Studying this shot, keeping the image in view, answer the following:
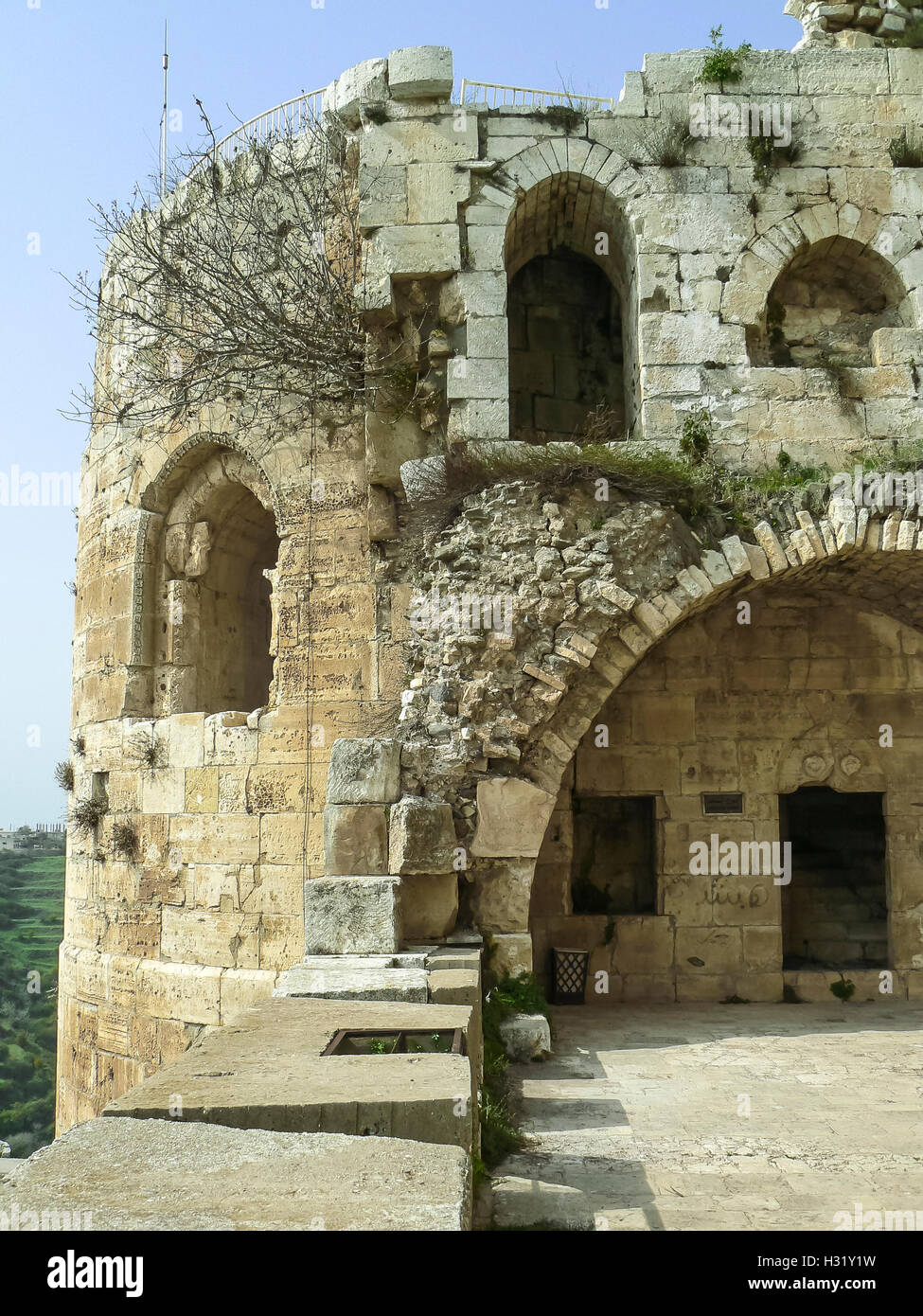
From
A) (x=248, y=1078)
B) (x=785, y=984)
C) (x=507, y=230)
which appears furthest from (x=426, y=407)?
(x=248, y=1078)

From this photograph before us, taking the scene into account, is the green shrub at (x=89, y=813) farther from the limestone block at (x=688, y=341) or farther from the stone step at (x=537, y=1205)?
the stone step at (x=537, y=1205)

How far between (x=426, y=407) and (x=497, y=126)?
2.25 meters

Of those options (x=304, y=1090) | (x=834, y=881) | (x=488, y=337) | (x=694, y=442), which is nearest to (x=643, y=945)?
(x=834, y=881)

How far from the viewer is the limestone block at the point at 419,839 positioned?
7.09 m

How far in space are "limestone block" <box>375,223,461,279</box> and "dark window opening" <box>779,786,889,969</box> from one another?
539 cm

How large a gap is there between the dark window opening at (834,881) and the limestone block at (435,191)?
570 centimetres

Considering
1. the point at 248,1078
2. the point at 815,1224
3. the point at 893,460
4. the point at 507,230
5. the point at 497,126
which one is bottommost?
the point at 815,1224

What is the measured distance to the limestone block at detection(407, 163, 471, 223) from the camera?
8648 mm

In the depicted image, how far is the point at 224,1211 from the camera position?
7.35 feet

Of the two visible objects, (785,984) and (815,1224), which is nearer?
(815,1224)

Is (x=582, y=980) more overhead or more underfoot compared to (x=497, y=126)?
more underfoot

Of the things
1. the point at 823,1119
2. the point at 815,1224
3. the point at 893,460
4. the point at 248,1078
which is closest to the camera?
the point at 248,1078

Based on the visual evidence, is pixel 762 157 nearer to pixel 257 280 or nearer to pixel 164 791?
pixel 257 280
